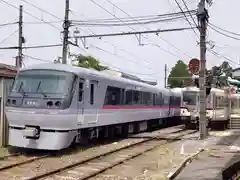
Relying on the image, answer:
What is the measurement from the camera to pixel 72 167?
41.2 feet

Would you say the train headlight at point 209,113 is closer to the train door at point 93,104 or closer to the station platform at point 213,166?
the station platform at point 213,166

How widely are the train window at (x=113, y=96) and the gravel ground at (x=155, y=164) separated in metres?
2.70

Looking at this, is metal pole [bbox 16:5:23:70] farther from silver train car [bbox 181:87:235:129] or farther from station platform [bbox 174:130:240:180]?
station platform [bbox 174:130:240:180]

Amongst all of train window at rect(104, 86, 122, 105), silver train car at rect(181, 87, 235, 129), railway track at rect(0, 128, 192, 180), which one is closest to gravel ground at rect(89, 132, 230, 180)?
railway track at rect(0, 128, 192, 180)

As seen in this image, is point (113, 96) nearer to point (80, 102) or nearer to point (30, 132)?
point (80, 102)

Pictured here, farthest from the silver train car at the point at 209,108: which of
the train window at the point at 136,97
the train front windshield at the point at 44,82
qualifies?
the train front windshield at the point at 44,82

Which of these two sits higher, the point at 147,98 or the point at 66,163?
the point at 147,98

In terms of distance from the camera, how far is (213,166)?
11930 mm

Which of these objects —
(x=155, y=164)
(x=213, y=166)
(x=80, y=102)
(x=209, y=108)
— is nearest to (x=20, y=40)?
(x=209, y=108)

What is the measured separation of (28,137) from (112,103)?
5433 mm

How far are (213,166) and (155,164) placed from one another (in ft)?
7.46

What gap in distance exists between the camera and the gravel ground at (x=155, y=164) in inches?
453

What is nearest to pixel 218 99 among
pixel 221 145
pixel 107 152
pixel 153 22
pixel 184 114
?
pixel 184 114

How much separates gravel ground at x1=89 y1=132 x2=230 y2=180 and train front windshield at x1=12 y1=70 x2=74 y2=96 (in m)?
3.17
